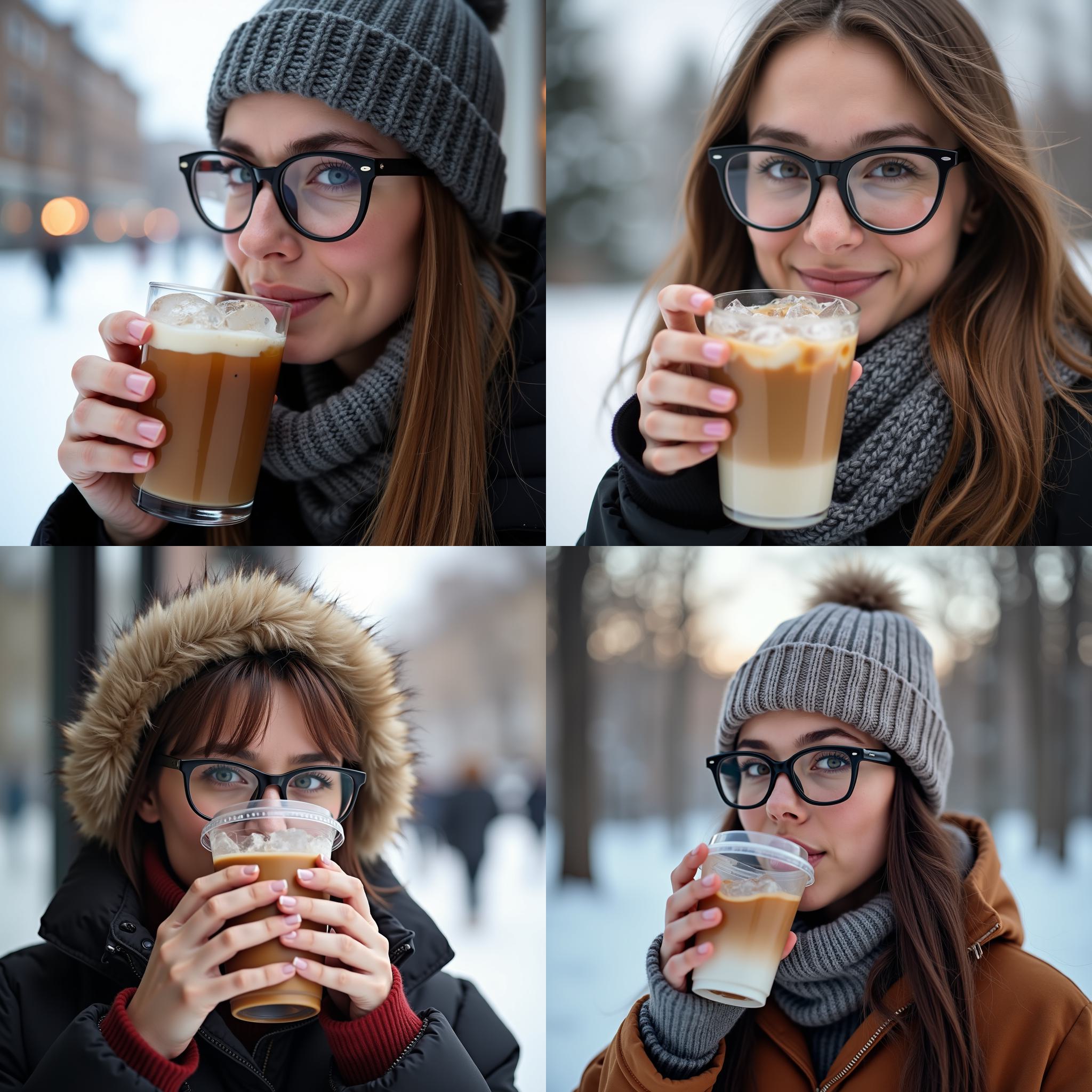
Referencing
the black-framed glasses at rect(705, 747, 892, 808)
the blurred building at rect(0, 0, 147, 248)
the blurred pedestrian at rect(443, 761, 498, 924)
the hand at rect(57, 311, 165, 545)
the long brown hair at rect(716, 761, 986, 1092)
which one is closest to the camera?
the hand at rect(57, 311, 165, 545)

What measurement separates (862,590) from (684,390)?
3.50ft

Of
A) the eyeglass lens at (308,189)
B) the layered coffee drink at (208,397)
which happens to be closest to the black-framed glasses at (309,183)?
the eyeglass lens at (308,189)

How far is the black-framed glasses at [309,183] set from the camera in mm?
2129

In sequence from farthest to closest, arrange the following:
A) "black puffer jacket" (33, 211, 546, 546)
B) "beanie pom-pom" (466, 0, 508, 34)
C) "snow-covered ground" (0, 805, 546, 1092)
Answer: "snow-covered ground" (0, 805, 546, 1092), "beanie pom-pom" (466, 0, 508, 34), "black puffer jacket" (33, 211, 546, 546)

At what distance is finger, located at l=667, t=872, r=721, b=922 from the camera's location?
1.98 meters

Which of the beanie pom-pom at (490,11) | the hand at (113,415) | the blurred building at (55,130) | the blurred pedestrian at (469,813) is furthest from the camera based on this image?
the blurred pedestrian at (469,813)

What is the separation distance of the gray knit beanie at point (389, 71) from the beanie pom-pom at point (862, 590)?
1.36 m

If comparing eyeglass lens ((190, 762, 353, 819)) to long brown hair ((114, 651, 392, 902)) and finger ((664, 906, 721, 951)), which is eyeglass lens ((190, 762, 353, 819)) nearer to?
long brown hair ((114, 651, 392, 902))

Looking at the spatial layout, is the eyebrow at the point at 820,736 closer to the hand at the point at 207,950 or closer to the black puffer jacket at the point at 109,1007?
the black puffer jacket at the point at 109,1007

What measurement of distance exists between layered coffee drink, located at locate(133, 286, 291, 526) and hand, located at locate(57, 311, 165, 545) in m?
0.02

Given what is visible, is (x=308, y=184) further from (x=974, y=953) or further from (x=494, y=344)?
(x=974, y=953)

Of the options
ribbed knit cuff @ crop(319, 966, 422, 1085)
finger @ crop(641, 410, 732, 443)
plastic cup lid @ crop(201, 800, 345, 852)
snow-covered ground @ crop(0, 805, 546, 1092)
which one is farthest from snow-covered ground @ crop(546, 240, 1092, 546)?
ribbed knit cuff @ crop(319, 966, 422, 1085)

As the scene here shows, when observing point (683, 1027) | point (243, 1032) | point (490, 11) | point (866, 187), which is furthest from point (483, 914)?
point (490, 11)

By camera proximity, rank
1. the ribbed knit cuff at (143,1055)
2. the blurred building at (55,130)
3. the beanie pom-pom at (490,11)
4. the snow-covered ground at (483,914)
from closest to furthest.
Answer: the ribbed knit cuff at (143,1055)
the beanie pom-pom at (490,11)
the blurred building at (55,130)
the snow-covered ground at (483,914)
